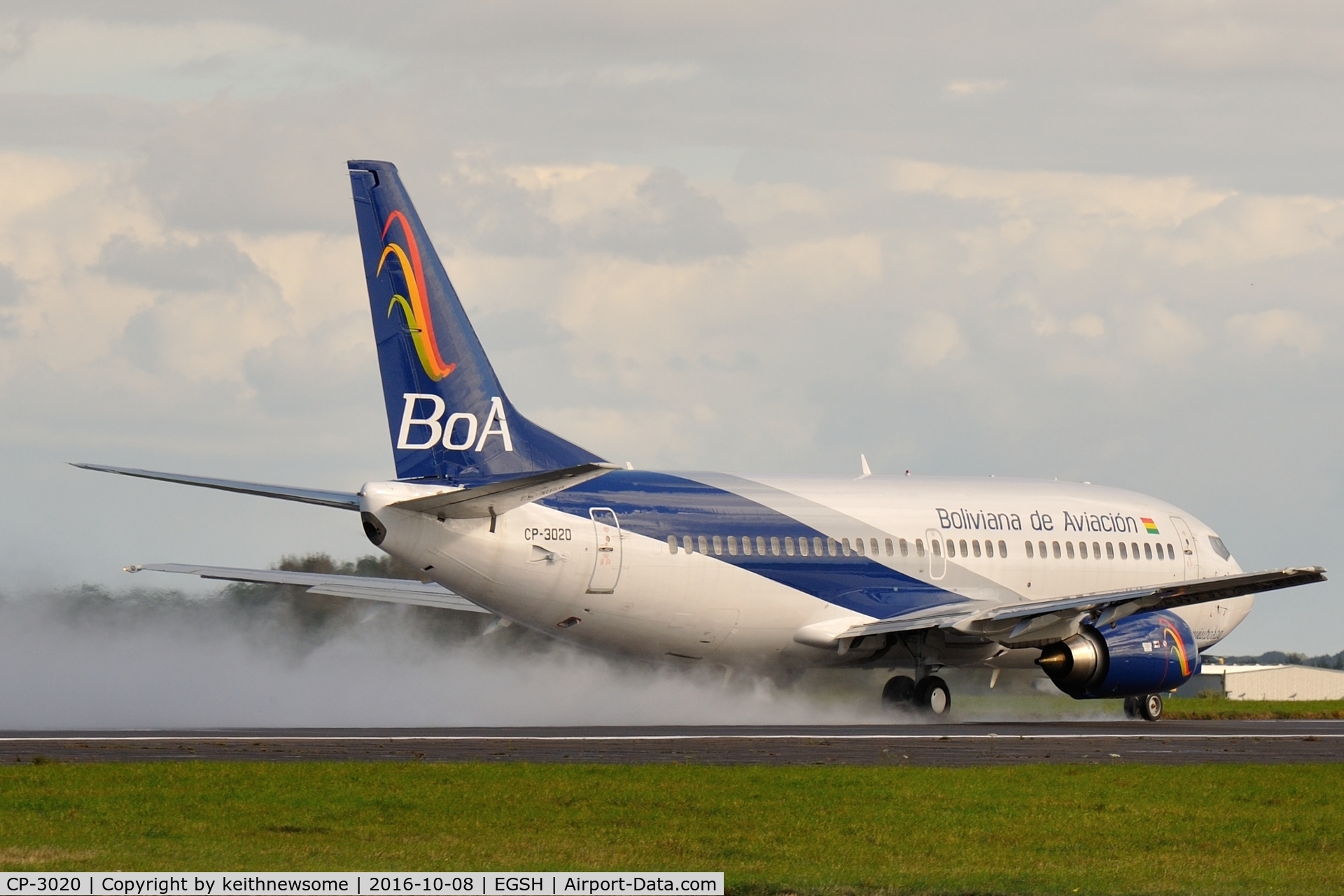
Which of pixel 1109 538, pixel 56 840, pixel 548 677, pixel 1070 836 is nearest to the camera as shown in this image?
pixel 56 840

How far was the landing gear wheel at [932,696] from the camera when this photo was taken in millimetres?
34469

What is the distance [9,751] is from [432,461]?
9251 mm

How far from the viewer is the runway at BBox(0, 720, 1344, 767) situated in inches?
882

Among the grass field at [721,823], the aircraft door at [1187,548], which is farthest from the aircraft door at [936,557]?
the grass field at [721,823]

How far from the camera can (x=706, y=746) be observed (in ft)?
82.4

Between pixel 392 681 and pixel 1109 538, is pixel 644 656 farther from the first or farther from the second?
pixel 1109 538

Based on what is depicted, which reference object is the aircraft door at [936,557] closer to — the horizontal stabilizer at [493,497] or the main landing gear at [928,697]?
the main landing gear at [928,697]

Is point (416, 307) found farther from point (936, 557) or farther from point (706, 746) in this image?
point (936, 557)

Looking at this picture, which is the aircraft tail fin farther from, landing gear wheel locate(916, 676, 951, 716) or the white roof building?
the white roof building

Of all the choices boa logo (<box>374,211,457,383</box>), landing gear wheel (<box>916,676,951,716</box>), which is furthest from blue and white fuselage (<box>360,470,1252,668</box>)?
boa logo (<box>374,211,457,383</box>)

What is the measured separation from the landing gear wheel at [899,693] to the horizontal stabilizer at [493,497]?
8.87 meters

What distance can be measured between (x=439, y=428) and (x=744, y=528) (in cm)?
632

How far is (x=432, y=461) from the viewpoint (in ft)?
98.2

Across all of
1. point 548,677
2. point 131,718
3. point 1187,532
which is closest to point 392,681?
point 548,677
